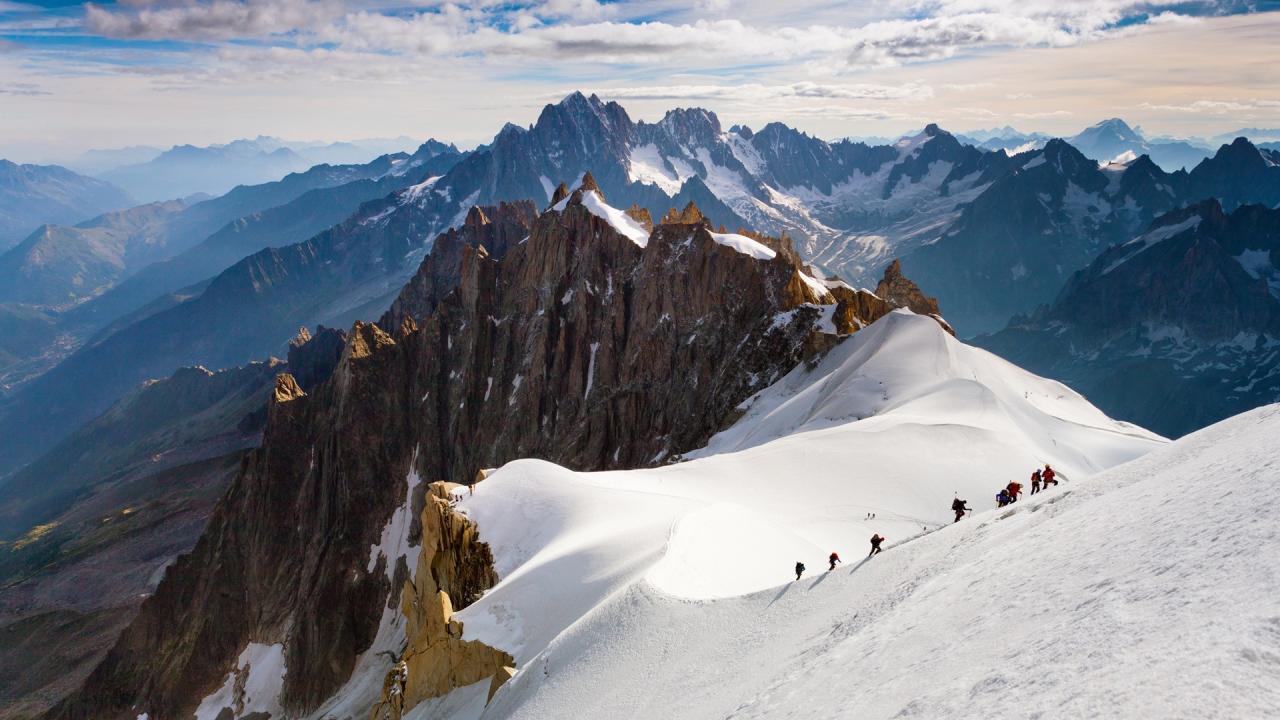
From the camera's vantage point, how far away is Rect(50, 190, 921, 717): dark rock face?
9138 cm

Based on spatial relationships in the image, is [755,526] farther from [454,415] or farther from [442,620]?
[454,415]

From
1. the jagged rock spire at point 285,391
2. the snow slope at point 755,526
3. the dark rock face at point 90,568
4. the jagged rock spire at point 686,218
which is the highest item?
the jagged rock spire at point 686,218

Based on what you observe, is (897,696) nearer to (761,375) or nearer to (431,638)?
(431,638)

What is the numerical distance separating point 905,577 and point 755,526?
14.9 metres

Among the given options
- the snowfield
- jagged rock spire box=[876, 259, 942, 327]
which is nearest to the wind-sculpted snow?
the snowfield

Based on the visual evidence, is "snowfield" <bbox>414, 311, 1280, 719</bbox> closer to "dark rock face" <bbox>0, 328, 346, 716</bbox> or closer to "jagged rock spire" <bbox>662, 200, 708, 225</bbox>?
"jagged rock spire" <bbox>662, 200, 708, 225</bbox>

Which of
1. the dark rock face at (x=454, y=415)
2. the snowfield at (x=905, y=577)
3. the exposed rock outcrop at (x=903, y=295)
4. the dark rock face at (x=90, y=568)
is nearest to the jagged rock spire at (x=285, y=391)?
the dark rock face at (x=454, y=415)

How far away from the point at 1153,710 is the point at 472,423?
117m

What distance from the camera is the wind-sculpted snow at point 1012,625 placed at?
10.1 m

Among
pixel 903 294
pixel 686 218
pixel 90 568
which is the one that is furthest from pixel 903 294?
pixel 90 568

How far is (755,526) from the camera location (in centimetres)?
3522

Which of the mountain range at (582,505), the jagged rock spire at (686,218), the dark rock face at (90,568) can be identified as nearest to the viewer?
the mountain range at (582,505)

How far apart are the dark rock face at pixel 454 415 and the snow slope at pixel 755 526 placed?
24.2 metres

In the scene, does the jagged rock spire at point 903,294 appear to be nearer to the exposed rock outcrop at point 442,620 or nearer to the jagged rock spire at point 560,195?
the jagged rock spire at point 560,195
